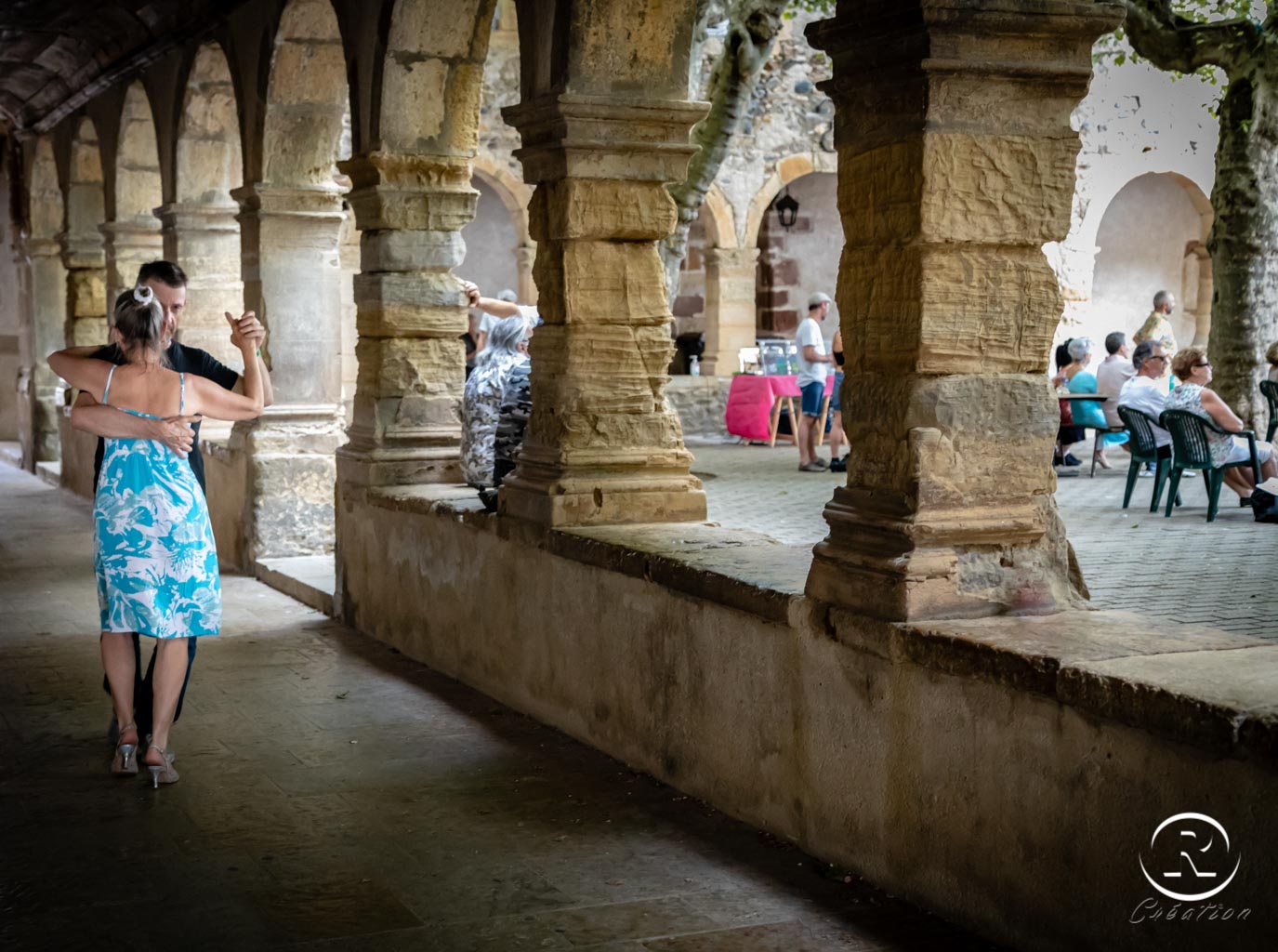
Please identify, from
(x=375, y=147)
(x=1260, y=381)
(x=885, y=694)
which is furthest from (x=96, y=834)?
(x=1260, y=381)

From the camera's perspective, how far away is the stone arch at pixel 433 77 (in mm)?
6832

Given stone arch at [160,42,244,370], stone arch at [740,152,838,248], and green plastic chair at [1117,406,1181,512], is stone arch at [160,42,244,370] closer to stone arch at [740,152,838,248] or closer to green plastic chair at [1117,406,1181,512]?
green plastic chair at [1117,406,1181,512]

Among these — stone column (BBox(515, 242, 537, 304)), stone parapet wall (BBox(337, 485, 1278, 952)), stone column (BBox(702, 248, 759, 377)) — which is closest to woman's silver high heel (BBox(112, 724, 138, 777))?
stone parapet wall (BBox(337, 485, 1278, 952))

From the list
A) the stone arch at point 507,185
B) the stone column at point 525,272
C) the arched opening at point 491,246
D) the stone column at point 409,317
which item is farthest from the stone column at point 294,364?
the arched opening at point 491,246

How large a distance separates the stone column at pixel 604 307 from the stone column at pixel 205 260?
17.1 feet

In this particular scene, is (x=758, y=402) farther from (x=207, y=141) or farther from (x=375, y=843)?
(x=375, y=843)

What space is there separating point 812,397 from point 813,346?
0.43 m

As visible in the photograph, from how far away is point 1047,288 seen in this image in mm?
3854

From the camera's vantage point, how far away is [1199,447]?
916 cm

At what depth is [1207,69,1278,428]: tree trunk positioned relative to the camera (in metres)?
11.0

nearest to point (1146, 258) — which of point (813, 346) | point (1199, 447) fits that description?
point (813, 346)

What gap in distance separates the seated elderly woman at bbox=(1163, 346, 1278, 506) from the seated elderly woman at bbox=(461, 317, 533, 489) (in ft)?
14.5

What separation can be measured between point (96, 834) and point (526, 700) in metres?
1.76

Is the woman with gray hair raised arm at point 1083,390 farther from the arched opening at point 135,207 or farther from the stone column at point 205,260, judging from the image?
the arched opening at point 135,207
